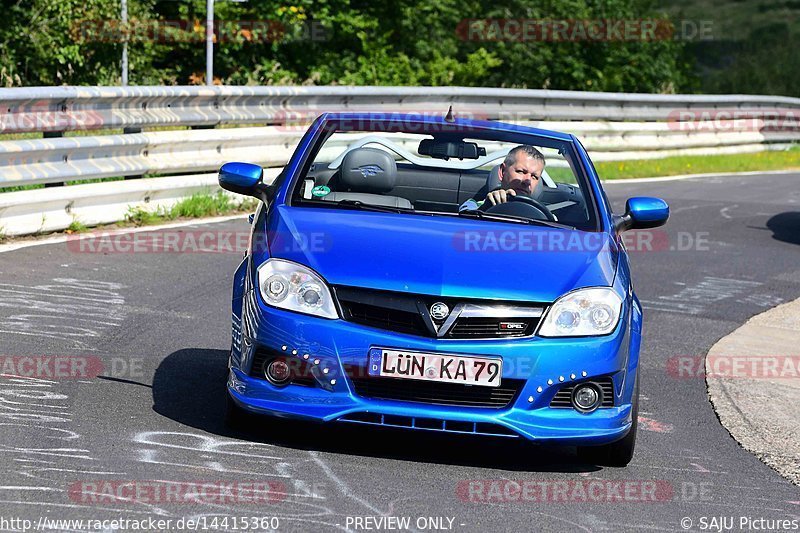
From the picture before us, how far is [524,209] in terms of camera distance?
6836 mm

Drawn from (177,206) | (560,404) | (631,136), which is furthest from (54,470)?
(631,136)

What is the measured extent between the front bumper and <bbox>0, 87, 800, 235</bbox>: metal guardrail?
5533mm

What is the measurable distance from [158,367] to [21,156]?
13.7 feet

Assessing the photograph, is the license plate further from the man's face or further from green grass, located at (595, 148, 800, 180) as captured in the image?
green grass, located at (595, 148, 800, 180)

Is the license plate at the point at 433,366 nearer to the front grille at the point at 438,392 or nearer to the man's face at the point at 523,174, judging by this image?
the front grille at the point at 438,392

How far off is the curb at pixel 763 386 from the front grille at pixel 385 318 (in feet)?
5.94

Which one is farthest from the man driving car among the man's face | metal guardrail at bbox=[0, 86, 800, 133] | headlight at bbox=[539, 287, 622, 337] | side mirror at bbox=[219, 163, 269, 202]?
metal guardrail at bbox=[0, 86, 800, 133]

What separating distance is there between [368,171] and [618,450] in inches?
75.4

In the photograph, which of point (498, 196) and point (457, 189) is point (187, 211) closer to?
point (457, 189)

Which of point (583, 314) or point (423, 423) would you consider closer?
point (423, 423)

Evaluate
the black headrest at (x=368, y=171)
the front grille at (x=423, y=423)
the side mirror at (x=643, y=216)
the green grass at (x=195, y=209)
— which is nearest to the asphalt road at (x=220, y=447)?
the front grille at (x=423, y=423)

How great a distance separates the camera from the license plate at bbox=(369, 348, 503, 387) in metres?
5.60

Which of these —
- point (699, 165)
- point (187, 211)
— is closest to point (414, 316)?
point (187, 211)

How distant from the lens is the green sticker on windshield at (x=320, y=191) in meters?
6.87
